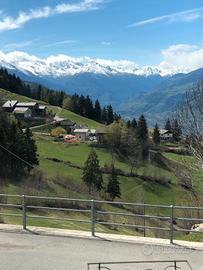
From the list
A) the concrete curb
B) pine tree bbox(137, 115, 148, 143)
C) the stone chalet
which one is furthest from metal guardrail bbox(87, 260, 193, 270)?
the stone chalet

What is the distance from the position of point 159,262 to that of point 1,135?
8439cm

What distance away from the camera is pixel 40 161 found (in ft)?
369

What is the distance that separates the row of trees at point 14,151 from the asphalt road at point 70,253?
3084 inches

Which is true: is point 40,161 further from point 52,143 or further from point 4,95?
point 4,95

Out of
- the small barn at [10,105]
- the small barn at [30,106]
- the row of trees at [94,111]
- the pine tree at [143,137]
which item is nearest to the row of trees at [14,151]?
the pine tree at [143,137]

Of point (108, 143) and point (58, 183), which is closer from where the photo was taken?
point (58, 183)

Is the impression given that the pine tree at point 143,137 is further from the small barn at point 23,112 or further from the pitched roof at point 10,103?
the pitched roof at point 10,103

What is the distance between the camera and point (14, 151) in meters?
96.9

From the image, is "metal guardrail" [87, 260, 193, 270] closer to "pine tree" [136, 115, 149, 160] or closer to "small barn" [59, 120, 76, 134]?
"pine tree" [136, 115, 149, 160]

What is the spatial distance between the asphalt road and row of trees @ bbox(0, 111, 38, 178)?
3084 inches

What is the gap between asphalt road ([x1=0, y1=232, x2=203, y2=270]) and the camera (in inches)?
480

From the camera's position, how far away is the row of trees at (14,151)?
94.2 meters

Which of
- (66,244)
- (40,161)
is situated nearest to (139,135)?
(40,161)

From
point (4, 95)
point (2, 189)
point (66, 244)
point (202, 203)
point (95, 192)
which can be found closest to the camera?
point (66, 244)
